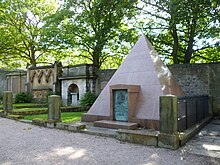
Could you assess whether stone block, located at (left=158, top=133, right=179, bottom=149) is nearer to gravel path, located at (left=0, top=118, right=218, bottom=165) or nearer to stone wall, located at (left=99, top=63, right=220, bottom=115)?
gravel path, located at (left=0, top=118, right=218, bottom=165)

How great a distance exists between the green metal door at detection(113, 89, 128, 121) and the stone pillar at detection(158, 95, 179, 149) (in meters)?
2.69

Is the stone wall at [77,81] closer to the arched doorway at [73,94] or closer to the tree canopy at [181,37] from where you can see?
the arched doorway at [73,94]

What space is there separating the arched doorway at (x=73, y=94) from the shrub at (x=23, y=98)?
4.27 meters

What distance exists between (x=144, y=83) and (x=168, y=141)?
133 inches

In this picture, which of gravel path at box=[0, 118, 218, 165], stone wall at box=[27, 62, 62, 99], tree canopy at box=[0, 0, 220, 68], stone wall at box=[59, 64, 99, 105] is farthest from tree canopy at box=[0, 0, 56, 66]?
gravel path at box=[0, 118, 218, 165]

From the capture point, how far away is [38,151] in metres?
5.14

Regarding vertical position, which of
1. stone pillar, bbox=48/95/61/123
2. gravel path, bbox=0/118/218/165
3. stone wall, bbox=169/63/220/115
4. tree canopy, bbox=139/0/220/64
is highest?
tree canopy, bbox=139/0/220/64

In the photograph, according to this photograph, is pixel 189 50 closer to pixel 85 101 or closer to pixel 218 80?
pixel 218 80

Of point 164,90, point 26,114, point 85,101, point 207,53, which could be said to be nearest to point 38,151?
point 164,90

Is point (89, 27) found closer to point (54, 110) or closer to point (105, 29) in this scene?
point (105, 29)

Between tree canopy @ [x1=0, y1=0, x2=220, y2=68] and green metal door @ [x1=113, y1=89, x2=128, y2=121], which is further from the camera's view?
tree canopy @ [x1=0, y1=0, x2=220, y2=68]

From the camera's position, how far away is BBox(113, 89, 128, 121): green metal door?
8227mm

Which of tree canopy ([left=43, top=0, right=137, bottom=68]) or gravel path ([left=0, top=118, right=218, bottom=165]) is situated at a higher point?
tree canopy ([left=43, top=0, right=137, bottom=68])

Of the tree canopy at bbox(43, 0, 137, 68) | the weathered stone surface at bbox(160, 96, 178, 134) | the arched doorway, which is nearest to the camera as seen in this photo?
the weathered stone surface at bbox(160, 96, 178, 134)
